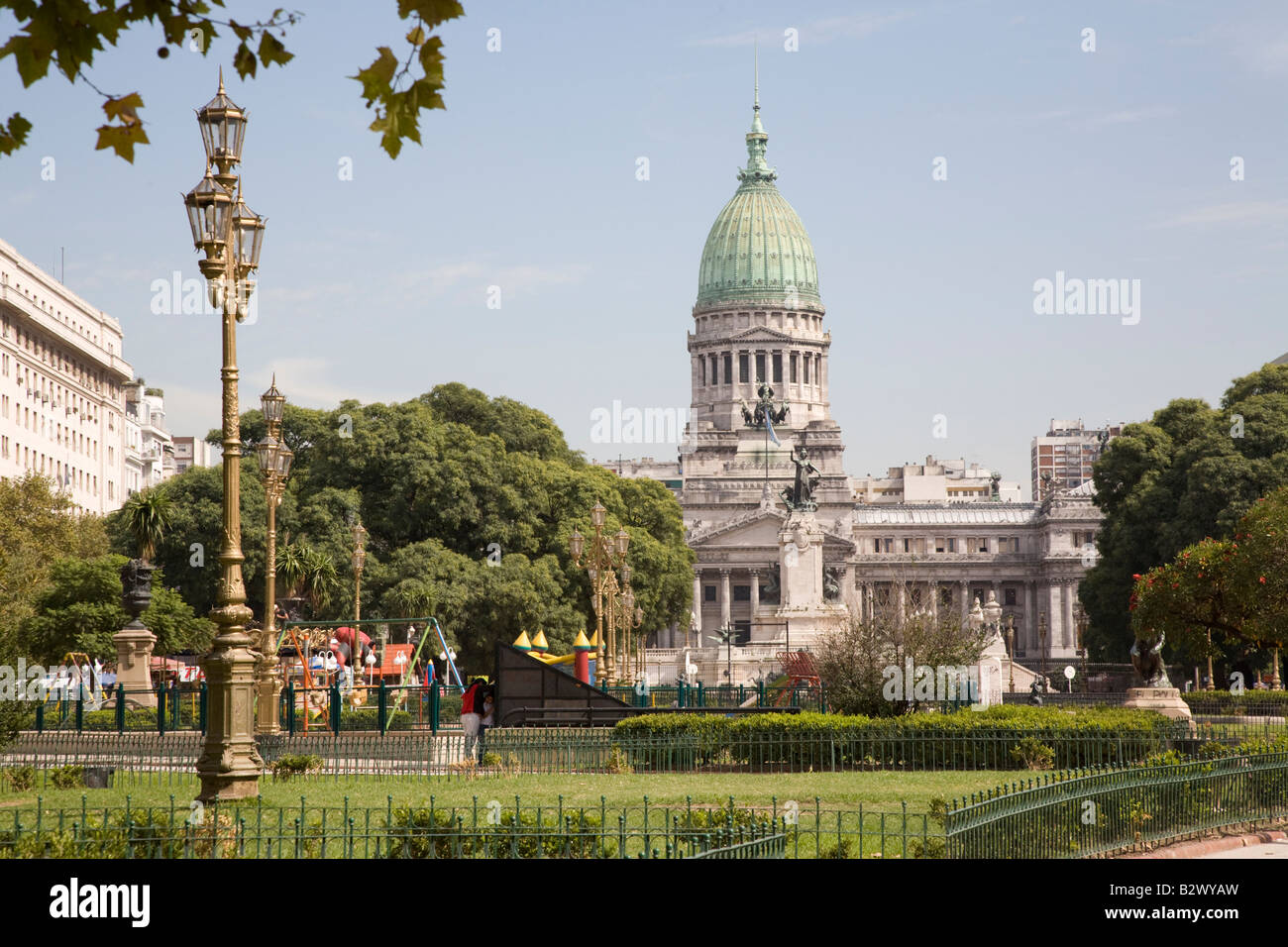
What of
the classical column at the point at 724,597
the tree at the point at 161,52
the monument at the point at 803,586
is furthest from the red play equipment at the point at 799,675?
the classical column at the point at 724,597

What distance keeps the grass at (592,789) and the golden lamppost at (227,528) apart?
2.73m

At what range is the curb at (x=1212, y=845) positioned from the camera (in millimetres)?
18141

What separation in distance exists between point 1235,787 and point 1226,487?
4883cm

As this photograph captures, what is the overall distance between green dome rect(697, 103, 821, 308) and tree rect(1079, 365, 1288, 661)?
90.8 metres

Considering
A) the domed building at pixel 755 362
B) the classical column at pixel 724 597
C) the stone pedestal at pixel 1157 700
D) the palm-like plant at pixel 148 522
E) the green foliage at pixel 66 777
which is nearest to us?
the green foliage at pixel 66 777

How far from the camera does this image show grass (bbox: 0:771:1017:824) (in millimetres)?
21406

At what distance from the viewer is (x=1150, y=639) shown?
122 feet

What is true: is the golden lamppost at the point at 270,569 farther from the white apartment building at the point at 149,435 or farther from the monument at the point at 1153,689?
the white apartment building at the point at 149,435

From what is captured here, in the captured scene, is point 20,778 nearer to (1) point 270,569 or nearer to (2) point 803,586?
(1) point 270,569

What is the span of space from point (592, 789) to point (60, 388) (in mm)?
73113

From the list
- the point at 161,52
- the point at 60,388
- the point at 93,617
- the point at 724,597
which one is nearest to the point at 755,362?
the point at 724,597

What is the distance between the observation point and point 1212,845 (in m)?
18.9

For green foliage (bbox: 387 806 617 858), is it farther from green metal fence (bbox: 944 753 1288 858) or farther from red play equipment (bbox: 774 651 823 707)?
red play equipment (bbox: 774 651 823 707)
